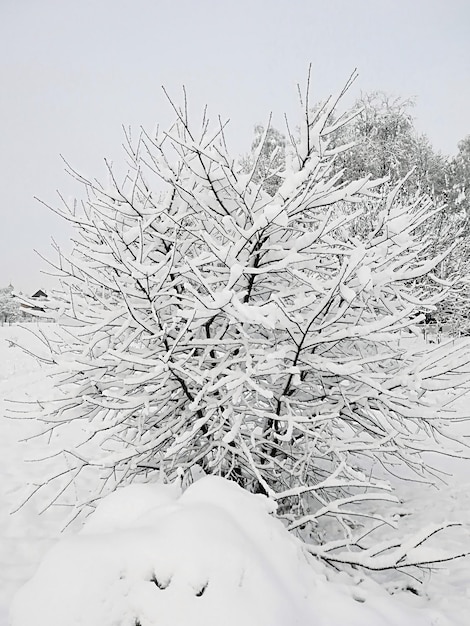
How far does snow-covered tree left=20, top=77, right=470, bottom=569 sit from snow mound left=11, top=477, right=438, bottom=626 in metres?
0.64

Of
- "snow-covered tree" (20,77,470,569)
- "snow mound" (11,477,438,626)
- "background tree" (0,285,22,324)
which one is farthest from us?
"background tree" (0,285,22,324)

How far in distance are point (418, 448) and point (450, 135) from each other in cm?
2561

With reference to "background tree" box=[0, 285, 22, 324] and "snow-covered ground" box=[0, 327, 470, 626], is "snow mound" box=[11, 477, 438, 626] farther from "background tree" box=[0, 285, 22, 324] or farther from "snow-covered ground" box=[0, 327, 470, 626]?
"background tree" box=[0, 285, 22, 324]

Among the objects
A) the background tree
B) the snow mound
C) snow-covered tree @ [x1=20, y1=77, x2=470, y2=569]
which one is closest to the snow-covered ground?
the snow mound

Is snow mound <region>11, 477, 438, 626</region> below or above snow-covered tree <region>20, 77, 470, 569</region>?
below

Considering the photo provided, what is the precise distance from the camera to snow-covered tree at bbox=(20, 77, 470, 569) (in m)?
2.92

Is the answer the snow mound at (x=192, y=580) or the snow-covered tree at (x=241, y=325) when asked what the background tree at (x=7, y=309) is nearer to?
the snow-covered tree at (x=241, y=325)

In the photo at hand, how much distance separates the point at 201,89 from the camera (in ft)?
11.2

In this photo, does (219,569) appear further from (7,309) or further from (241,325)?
(7,309)

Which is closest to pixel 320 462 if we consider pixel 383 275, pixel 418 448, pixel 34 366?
pixel 418 448

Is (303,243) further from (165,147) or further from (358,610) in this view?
(358,610)

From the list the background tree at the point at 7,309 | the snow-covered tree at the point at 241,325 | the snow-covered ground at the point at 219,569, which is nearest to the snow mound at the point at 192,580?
the snow-covered ground at the point at 219,569

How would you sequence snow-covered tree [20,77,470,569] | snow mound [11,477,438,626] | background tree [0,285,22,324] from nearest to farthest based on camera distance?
snow mound [11,477,438,626]
snow-covered tree [20,77,470,569]
background tree [0,285,22,324]

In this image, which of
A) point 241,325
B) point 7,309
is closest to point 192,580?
point 241,325
